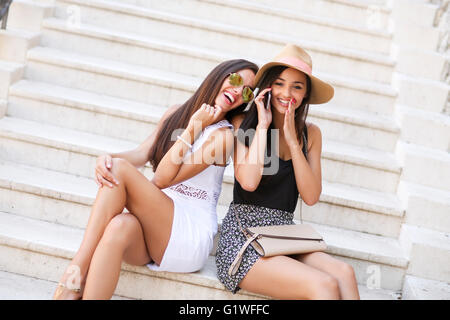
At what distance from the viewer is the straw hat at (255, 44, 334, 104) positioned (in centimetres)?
270

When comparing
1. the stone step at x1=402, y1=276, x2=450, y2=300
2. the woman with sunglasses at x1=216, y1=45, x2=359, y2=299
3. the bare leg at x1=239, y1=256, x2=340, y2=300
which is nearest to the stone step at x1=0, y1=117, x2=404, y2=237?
the stone step at x1=402, y1=276, x2=450, y2=300

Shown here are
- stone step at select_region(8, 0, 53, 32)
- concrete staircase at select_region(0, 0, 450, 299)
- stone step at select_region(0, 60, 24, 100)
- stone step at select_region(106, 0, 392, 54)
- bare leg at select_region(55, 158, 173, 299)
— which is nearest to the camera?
bare leg at select_region(55, 158, 173, 299)

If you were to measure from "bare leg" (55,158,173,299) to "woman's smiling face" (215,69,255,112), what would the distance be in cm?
56

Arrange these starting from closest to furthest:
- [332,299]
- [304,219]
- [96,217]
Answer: [332,299], [96,217], [304,219]

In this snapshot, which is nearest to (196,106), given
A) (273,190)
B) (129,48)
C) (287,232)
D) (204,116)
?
(204,116)

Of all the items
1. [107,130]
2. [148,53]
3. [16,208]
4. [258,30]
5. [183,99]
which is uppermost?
[258,30]

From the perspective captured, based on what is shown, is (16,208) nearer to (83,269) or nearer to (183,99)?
(83,269)

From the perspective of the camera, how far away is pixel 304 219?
3336 millimetres

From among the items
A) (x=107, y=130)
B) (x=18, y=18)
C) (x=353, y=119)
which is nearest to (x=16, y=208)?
(x=107, y=130)

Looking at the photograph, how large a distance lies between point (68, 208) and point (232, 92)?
1.17 meters

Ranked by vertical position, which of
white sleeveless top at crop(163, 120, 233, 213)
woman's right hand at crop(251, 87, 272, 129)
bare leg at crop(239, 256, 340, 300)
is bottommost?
bare leg at crop(239, 256, 340, 300)

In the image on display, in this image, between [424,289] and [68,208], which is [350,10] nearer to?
[424,289]

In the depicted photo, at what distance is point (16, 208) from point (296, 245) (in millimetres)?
1648

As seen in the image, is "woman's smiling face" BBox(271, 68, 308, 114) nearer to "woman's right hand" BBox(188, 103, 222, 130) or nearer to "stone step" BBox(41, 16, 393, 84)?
"woman's right hand" BBox(188, 103, 222, 130)
